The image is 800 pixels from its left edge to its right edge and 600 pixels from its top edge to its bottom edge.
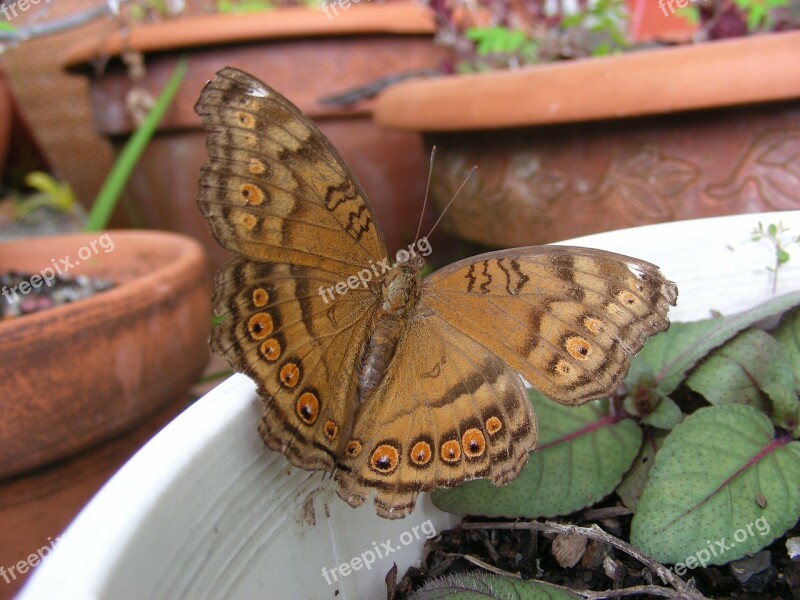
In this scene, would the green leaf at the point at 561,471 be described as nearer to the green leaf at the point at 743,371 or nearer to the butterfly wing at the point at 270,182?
the green leaf at the point at 743,371

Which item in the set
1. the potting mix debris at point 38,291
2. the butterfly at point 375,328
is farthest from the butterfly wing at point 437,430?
the potting mix debris at point 38,291

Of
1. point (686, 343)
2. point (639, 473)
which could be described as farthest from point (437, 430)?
point (686, 343)

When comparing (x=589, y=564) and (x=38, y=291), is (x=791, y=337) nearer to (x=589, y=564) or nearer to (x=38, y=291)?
(x=589, y=564)

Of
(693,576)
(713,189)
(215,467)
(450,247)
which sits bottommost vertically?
(450,247)

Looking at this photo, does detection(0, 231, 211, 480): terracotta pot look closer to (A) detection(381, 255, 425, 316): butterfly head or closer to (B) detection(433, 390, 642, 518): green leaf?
(A) detection(381, 255, 425, 316): butterfly head

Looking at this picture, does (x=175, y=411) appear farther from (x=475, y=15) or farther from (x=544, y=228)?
(x=475, y=15)

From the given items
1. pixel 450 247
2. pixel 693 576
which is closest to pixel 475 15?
pixel 450 247
